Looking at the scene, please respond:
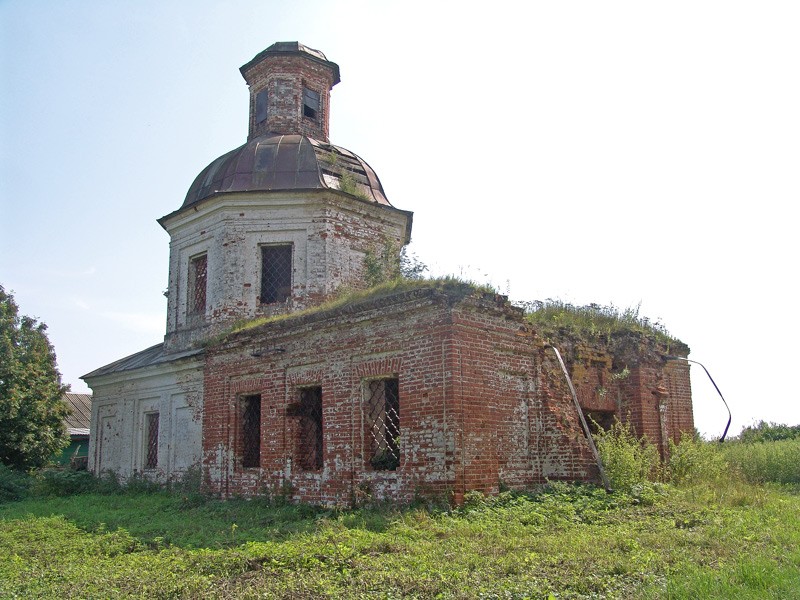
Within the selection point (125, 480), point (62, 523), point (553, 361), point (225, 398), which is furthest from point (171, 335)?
point (553, 361)

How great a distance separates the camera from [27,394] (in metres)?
23.7

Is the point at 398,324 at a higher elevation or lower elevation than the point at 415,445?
higher

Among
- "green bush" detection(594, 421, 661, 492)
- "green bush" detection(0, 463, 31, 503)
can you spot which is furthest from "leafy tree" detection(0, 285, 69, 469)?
"green bush" detection(594, 421, 661, 492)

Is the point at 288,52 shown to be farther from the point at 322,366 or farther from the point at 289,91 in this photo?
the point at 322,366

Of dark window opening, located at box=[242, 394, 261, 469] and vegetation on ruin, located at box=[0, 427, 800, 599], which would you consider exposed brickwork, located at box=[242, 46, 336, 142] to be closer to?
dark window opening, located at box=[242, 394, 261, 469]

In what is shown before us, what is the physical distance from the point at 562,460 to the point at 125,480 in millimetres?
11882

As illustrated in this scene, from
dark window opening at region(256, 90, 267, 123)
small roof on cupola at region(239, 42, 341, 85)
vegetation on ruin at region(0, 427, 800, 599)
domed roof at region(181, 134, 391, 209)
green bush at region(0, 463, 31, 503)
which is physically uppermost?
small roof on cupola at region(239, 42, 341, 85)

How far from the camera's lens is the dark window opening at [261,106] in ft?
63.1

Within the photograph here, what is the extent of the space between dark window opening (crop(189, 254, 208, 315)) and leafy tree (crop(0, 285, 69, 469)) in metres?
9.82

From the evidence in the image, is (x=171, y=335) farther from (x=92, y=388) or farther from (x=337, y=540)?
(x=337, y=540)

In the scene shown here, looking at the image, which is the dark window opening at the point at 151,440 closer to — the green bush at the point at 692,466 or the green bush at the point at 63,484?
the green bush at the point at 63,484

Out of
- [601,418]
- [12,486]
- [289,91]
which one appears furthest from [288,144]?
[12,486]

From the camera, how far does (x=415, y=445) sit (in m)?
9.71

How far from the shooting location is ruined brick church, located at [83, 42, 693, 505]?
9.85m
